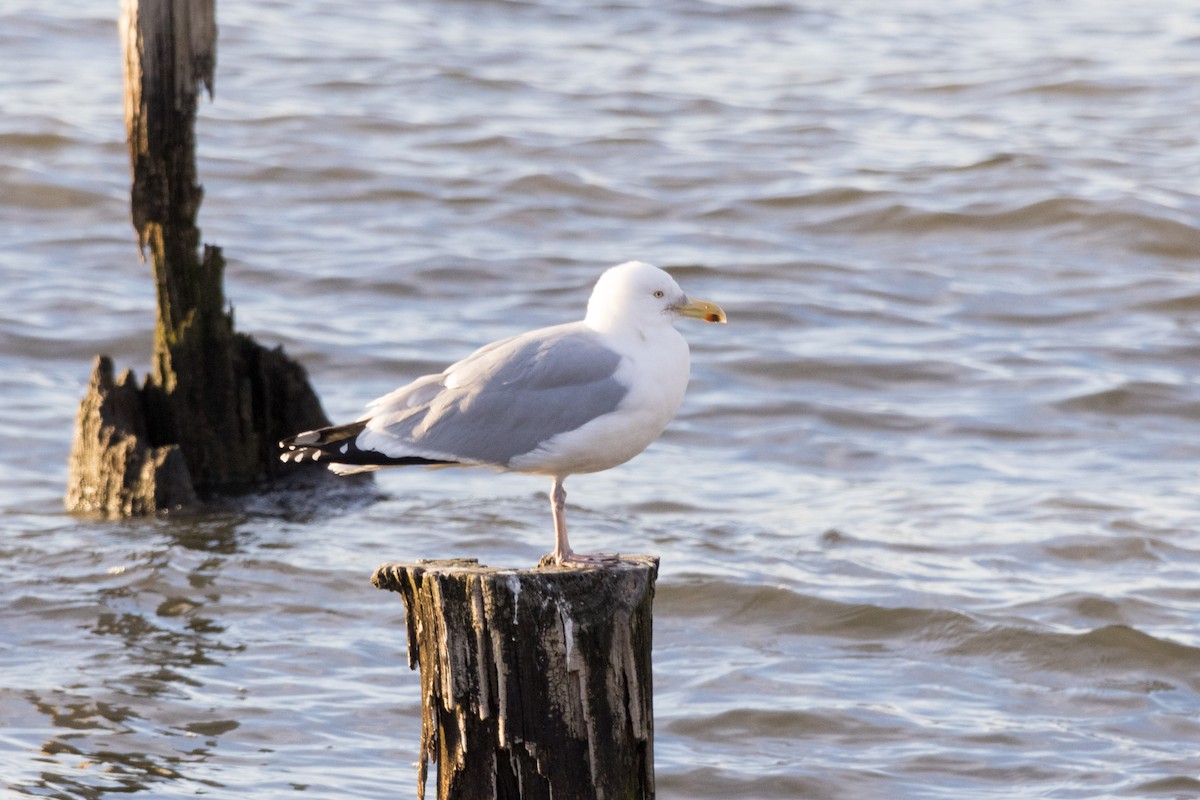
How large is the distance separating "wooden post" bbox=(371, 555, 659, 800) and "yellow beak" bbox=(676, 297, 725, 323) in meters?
0.98

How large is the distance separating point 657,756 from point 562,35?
15.8 meters

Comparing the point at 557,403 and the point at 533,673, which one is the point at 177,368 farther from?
the point at 533,673

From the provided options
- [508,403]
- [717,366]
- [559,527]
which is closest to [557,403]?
[508,403]

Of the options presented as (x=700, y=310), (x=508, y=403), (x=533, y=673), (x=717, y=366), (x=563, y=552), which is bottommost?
(x=717, y=366)

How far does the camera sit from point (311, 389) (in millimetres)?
8844

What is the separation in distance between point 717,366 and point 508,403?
260 inches

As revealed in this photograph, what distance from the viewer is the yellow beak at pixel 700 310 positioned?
4.86 meters

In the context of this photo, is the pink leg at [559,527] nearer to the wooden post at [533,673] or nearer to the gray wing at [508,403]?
the gray wing at [508,403]

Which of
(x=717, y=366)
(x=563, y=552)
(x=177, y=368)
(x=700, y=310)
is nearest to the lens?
(x=563, y=552)

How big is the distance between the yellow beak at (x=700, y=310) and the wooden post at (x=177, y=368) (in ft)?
12.7

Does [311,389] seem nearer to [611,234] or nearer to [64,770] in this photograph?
[64,770]

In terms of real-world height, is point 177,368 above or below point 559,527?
below

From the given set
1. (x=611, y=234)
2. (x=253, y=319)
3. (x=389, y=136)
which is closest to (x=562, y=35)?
(x=389, y=136)

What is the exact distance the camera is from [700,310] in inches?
193
